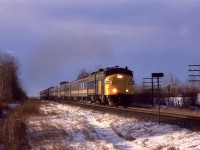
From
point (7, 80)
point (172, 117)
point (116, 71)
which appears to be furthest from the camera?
point (7, 80)

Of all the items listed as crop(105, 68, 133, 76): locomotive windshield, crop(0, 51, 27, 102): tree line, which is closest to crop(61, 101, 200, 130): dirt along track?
crop(105, 68, 133, 76): locomotive windshield

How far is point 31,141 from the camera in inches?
611

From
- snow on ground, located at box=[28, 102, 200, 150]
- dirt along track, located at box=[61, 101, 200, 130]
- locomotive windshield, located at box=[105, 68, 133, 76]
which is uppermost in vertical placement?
locomotive windshield, located at box=[105, 68, 133, 76]

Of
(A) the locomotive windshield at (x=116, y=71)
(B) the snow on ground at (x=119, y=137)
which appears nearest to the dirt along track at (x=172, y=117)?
(B) the snow on ground at (x=119, y=137)

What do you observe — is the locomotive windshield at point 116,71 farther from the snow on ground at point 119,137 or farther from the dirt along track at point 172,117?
the snow on ground at point 119,137

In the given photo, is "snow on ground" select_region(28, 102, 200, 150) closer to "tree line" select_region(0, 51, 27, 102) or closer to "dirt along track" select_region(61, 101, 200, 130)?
"dirt along track" select_region(61, 101, 200, 130)

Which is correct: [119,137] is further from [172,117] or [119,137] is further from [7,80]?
[7,80]

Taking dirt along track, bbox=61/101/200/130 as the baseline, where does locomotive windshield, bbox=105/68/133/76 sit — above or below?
above

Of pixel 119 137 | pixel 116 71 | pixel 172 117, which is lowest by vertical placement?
pixel 119 137

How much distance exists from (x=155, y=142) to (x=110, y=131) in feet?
15.4

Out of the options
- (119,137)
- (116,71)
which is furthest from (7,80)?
(119,137)

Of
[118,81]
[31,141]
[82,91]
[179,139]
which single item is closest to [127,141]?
[179,139]

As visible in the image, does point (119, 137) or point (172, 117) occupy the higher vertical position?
point (172, 117)

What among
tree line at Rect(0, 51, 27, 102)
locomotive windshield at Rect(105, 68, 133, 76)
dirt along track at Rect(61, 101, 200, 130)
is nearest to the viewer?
dirt along track at Rect(61, 101, 200, 130)
